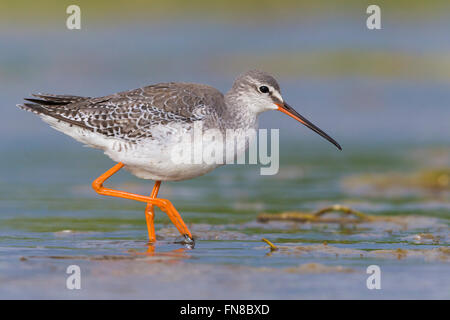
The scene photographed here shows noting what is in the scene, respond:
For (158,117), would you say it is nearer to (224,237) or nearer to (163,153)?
(163,153)

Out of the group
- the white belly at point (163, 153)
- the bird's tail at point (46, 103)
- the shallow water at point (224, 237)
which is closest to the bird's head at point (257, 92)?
the white belly at point (163, 153)

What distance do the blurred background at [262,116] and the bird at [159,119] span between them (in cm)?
90

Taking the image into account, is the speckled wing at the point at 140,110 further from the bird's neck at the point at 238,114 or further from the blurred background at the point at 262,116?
the blurred background at the point at 262,116

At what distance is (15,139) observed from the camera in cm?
1817

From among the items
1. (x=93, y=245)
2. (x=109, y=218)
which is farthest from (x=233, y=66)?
(x=93, y=245)

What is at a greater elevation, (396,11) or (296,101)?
(396,11)

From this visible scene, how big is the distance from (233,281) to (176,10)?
25499 millimetres

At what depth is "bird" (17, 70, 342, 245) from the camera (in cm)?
956

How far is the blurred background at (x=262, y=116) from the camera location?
1043 centimetres

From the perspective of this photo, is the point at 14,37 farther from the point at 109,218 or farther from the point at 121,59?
the point at 109,218

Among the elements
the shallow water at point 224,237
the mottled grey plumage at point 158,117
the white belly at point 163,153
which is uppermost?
the mottled grey plumage at point 158,117

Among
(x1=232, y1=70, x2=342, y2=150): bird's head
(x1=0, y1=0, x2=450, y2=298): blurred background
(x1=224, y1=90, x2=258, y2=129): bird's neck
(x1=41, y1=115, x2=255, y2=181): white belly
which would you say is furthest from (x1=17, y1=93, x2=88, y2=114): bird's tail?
(x1=232, y1=70, x2=342, y2=150): bird's head

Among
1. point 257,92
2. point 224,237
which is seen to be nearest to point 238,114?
point 257,92

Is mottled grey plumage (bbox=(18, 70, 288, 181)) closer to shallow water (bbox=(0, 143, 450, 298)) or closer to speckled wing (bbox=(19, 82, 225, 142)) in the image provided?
speckled wing (bbox=(19, 82, 225, 142))
